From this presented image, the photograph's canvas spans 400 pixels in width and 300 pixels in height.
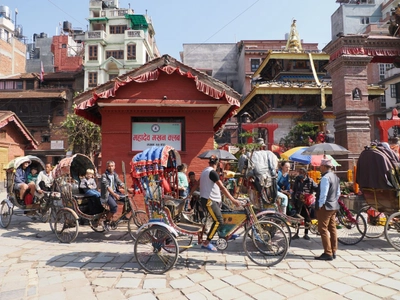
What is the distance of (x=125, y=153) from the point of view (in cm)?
972

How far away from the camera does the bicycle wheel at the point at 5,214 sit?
946cm

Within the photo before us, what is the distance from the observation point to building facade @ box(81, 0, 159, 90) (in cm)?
3916

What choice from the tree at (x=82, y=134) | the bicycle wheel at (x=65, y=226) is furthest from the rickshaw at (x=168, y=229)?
the tree at (x=82, y=134)

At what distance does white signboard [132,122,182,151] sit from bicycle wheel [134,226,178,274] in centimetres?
438

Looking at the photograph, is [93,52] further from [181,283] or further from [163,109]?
[181,283]

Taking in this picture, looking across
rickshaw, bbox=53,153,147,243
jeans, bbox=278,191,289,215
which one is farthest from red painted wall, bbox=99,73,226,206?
jeans, bbox=278,191,289,215

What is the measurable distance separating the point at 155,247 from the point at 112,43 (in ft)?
132

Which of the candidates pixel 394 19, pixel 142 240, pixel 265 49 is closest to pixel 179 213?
pixel 142 240

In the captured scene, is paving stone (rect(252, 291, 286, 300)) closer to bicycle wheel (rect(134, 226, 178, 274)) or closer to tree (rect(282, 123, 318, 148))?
bicycle wheel (rect(134, 226, 178, 274))

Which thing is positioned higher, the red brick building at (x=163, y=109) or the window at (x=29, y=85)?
the window at (x=29, y=85)

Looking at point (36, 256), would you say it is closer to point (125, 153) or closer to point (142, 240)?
point (142, 240)

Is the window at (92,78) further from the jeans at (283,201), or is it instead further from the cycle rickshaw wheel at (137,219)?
the jeans at (283,201)

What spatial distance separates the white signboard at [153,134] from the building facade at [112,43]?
102 ft

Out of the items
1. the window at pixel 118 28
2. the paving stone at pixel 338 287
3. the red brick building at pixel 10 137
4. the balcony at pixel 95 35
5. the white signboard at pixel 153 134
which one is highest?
the window at pixel 118 28
